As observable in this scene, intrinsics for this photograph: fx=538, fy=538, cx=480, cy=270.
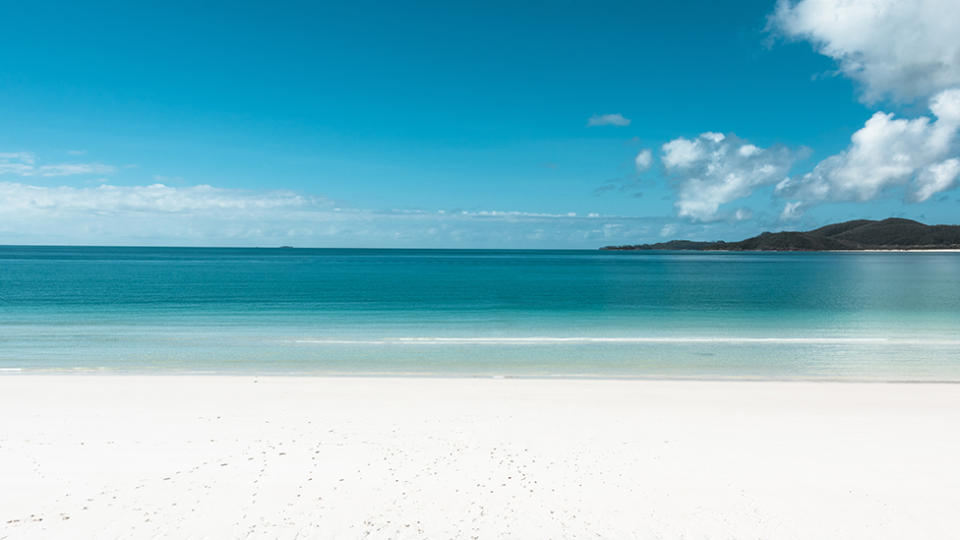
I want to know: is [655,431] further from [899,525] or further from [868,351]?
[868,351]

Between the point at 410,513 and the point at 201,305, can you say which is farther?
the point at 201,305

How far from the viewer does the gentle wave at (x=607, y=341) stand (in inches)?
770

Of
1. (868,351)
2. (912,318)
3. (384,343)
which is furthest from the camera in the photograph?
(912,318)

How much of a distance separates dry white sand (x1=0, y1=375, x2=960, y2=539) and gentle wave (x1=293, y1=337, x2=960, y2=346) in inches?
309

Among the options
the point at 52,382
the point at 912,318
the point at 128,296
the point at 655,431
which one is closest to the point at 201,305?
the point at 128,296

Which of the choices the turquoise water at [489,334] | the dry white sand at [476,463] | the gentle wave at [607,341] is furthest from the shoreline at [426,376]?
the gentle wave at [607,341]

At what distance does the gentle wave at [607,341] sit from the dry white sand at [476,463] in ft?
25.7

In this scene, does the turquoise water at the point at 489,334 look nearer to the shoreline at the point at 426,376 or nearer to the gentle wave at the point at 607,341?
the gentle wave at the point at 607,341

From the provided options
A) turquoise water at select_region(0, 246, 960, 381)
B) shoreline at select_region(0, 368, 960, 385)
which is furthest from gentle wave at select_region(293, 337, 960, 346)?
shoreline at select_region(0, 368, 960, 385)

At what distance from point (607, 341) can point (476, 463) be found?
44.0ft

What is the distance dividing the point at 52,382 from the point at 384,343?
9490mm

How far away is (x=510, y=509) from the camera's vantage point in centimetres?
624

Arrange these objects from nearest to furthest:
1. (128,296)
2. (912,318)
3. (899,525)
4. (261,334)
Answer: (899,525) < (261,334) < (912,318) < (128,296)

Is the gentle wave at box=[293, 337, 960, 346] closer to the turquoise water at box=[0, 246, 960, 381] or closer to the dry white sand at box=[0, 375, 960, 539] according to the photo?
the turquoise water at box=[0, 246, 960, 381]
